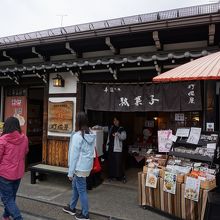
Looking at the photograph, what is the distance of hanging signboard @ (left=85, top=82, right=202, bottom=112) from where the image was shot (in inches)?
272

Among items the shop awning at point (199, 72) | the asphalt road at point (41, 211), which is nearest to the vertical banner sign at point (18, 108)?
the asphalt road at point (41, 211)

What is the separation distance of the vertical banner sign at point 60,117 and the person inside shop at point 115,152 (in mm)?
1325

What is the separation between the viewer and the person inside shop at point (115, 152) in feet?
28.8

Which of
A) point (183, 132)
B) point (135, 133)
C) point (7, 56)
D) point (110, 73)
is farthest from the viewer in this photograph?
point (135, 133)

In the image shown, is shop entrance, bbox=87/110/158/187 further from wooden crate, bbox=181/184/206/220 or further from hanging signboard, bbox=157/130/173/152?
wooden crate, bbox=181/184/206/220

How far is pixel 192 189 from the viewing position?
212 inches

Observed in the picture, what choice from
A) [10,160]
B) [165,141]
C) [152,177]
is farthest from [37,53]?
[152,177]

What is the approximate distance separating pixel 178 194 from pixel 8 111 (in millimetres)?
7370

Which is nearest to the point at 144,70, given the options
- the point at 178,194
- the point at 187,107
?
the point at 187,107

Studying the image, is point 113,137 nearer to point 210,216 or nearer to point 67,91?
point 67,91

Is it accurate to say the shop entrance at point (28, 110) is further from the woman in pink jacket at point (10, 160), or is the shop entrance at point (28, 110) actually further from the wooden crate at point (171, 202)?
the wooden crate at point (171, 202)

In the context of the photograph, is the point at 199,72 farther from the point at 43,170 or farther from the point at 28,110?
the point at 28,110

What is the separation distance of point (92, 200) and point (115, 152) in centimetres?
217

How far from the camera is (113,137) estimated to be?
8.82 metres
